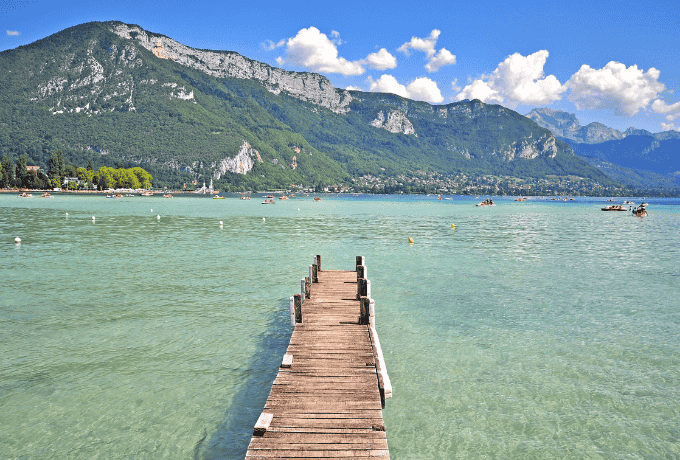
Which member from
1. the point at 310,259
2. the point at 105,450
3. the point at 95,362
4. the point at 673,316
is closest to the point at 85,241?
the point at 310,259

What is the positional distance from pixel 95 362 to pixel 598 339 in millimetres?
22072

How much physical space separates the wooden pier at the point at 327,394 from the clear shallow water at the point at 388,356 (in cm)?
172

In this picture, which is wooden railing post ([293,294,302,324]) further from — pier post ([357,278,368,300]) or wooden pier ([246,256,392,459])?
pier post ([357,278,368,300])

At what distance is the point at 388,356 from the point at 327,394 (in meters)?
6.82

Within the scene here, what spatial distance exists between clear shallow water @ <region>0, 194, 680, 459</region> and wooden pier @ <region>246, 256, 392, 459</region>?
172cm

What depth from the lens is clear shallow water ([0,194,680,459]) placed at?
1145 cm

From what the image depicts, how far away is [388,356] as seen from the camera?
1717 cm

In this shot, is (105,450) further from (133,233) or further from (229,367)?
(133,233)

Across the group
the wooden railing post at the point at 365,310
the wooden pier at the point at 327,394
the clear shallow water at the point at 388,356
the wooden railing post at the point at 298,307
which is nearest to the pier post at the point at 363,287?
the wooden pier at the point at 327,394

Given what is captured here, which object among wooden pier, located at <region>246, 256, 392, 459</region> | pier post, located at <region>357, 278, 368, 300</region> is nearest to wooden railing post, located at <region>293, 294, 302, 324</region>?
wooden pier, located at <region>246, 256, 392, 459</region>

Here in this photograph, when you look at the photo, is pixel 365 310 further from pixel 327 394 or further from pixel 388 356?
pixel 327 394

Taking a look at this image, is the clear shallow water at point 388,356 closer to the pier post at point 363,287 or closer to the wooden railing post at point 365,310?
the wooden railing post at point 365,310

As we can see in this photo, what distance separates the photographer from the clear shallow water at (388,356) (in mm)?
11453

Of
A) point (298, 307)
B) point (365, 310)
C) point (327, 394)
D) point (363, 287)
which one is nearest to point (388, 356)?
point (365, 310)
